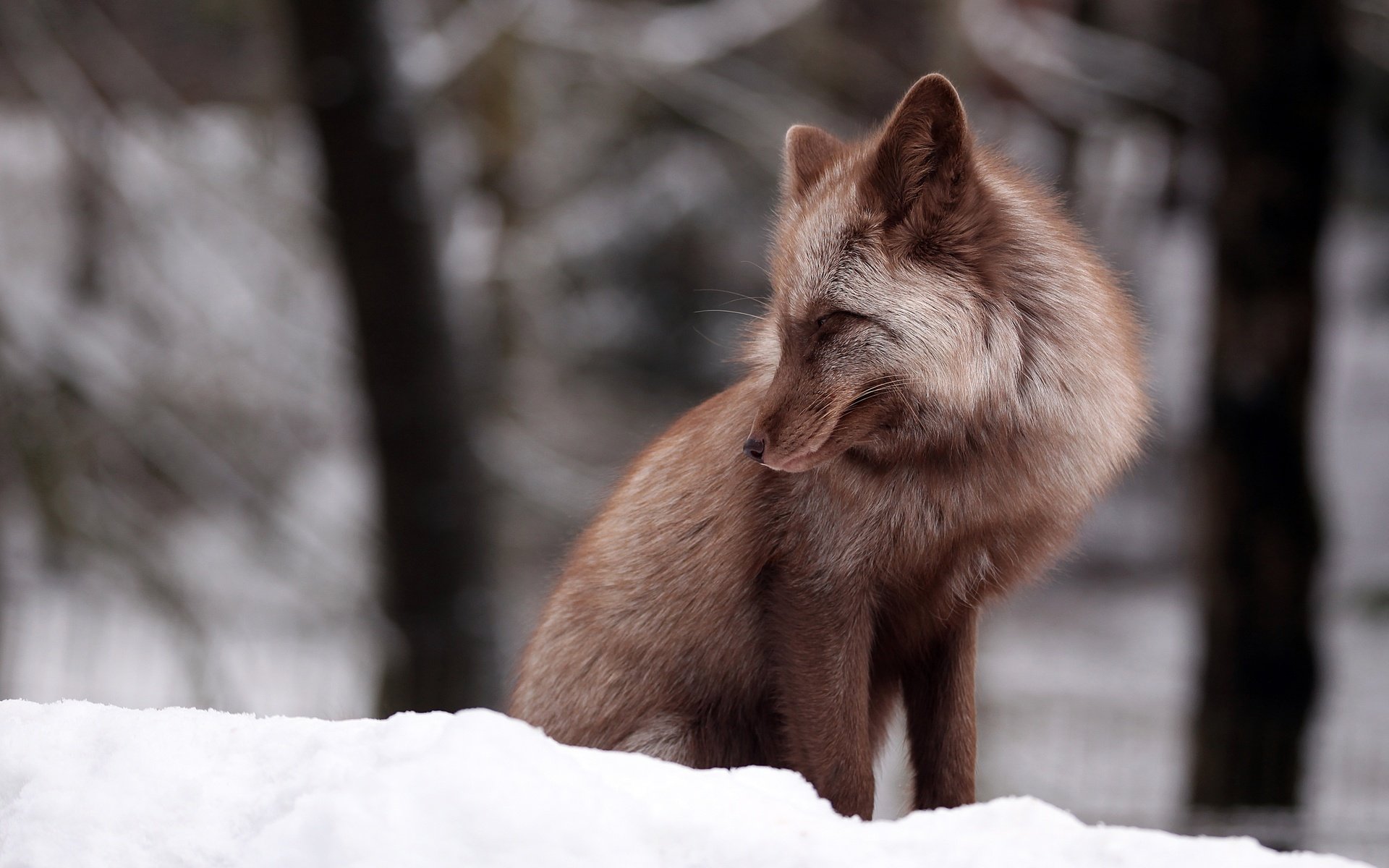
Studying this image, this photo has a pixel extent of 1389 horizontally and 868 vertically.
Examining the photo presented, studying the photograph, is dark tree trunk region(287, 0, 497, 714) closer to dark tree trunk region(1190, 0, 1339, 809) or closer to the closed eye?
dark tree trunk region(1190, 0, 1339, 809)

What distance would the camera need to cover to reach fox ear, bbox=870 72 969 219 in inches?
94.2

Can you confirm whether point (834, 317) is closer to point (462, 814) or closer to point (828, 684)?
point (828, 684)

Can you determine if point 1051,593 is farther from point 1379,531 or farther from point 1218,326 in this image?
point 1218,326

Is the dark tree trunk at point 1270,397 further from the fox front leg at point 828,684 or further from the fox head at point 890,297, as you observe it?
the fox front leg at point 828,684

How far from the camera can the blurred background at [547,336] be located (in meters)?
6.73

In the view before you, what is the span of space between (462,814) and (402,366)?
17.9ft

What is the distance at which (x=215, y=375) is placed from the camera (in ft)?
27.7

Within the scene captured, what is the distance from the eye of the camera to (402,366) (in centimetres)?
715

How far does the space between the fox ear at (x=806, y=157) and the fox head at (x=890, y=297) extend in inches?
6.5

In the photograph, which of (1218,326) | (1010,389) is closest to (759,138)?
(1218,326)

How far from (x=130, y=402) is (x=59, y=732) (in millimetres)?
5311

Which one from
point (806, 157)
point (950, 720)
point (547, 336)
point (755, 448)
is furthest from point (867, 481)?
point (547, 336)

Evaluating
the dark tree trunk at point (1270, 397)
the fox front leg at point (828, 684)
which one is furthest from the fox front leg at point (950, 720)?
the dark tree trunk at point (1270, 397)

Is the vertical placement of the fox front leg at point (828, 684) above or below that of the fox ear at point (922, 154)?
below
